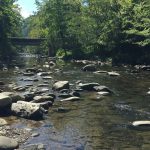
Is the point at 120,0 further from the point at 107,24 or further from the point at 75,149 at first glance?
the point at 75,149

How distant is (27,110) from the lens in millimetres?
19656

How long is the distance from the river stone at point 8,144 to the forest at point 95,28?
3425 cm

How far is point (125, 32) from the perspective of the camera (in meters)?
56.7

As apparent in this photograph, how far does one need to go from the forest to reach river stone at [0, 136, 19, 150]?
34.2 meters

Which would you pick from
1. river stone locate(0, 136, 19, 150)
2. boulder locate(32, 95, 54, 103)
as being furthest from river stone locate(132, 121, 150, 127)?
boulder locate(32, 95, 54, 103)

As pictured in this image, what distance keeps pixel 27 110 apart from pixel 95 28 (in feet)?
155

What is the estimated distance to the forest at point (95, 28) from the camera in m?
54.1

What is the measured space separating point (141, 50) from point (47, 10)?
29.7m

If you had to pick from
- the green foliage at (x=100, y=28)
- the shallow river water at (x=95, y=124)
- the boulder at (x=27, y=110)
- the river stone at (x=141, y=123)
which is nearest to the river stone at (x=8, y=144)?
the shallow river water at (x=95, y=124)

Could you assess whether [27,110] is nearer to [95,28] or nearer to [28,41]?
[95,28]

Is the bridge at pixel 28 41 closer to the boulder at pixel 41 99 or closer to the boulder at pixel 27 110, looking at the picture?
the boulder at pixel 41 99

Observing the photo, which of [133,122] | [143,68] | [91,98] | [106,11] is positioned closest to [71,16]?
[106,11]

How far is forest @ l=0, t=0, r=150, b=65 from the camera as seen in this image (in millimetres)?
54094

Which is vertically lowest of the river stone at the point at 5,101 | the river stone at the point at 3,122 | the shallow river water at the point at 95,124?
the shallow river water at the point at 95,124
